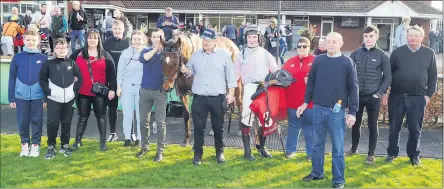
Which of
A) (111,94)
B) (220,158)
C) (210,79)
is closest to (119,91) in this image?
(111,94)

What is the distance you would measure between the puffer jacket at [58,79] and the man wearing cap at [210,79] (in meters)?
1.64

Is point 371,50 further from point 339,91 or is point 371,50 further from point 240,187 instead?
point 240,187

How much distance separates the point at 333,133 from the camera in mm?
5141

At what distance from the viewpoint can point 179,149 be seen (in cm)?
698

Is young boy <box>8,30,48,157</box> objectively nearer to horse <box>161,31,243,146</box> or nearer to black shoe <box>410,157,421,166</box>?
horse <box>161,31,243,146</box>

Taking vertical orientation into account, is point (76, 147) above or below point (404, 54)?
below

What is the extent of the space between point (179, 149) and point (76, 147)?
157cm

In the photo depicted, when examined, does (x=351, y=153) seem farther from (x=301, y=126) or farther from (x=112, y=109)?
(x=112, y=109)

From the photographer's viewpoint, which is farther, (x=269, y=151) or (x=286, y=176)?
(x=269, y=151)

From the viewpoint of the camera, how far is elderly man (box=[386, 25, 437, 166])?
19.6 feet

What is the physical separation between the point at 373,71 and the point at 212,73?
2174mm

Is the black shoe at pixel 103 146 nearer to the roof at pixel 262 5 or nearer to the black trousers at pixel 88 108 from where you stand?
the black trousers at pixel 88 108

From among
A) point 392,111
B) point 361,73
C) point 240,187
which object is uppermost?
point 361,73

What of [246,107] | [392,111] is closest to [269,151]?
[246,107]
